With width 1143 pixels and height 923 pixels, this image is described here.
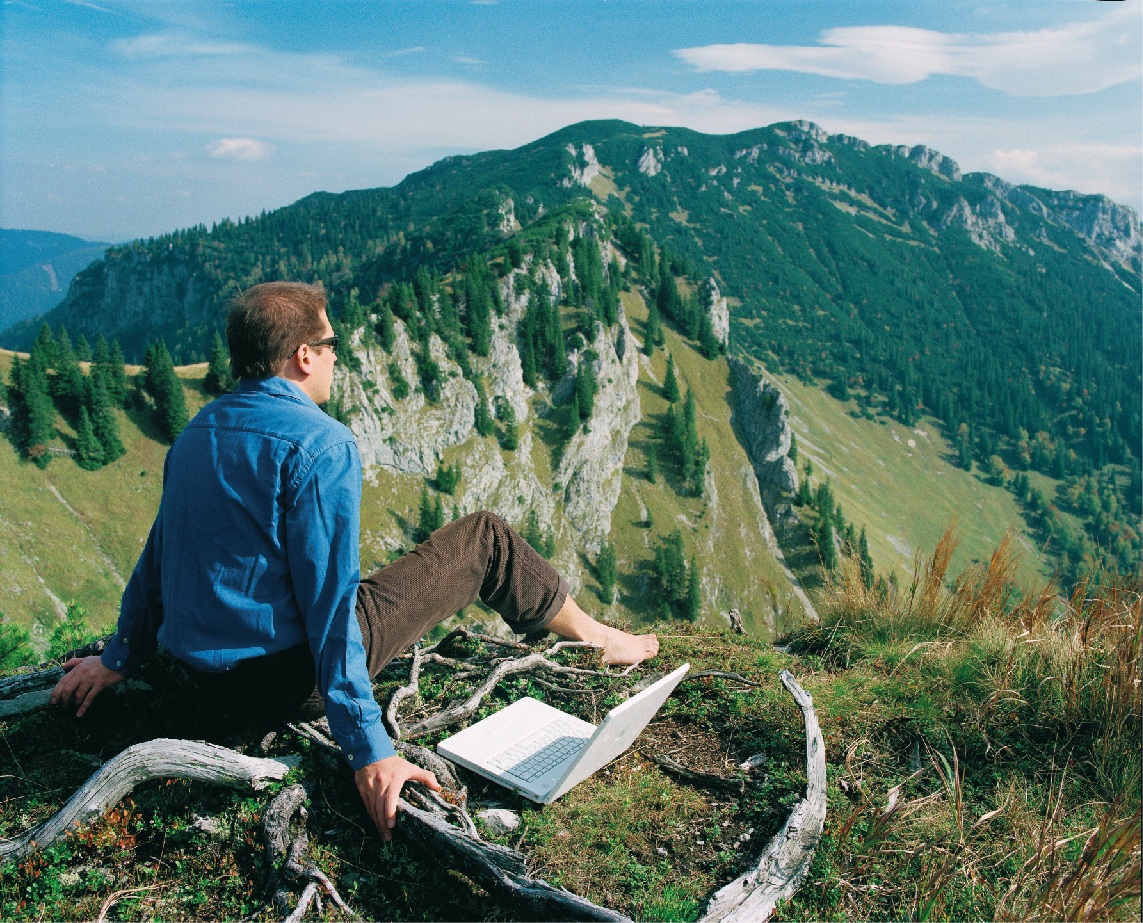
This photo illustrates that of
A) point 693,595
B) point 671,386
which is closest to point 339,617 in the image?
point 693,595

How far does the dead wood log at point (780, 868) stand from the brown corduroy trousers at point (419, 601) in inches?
76.3

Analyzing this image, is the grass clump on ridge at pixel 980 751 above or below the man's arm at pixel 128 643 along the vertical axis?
below

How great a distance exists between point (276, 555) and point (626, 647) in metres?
3.35

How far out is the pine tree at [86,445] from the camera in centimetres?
8725

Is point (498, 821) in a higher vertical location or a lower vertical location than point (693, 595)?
higher

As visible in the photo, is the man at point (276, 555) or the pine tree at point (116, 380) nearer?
the man at point (276, 555)

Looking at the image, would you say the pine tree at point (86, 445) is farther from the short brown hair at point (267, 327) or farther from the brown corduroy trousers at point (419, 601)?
the short brown hair at point (267, 327)

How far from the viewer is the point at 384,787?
3742mm

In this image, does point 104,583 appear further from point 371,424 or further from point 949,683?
point 949,683

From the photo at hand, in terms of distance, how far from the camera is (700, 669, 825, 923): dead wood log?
346cm

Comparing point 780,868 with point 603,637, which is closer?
point 780,868

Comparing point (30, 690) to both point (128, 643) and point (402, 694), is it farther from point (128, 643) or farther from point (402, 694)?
point (402, 694)

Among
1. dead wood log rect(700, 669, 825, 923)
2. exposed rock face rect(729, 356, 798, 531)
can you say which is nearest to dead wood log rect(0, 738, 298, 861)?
dead wood log rect(700, 669, 825, 923)

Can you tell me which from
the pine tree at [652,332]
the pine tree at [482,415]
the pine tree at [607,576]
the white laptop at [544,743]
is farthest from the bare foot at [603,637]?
the pine tree at [652,332]
